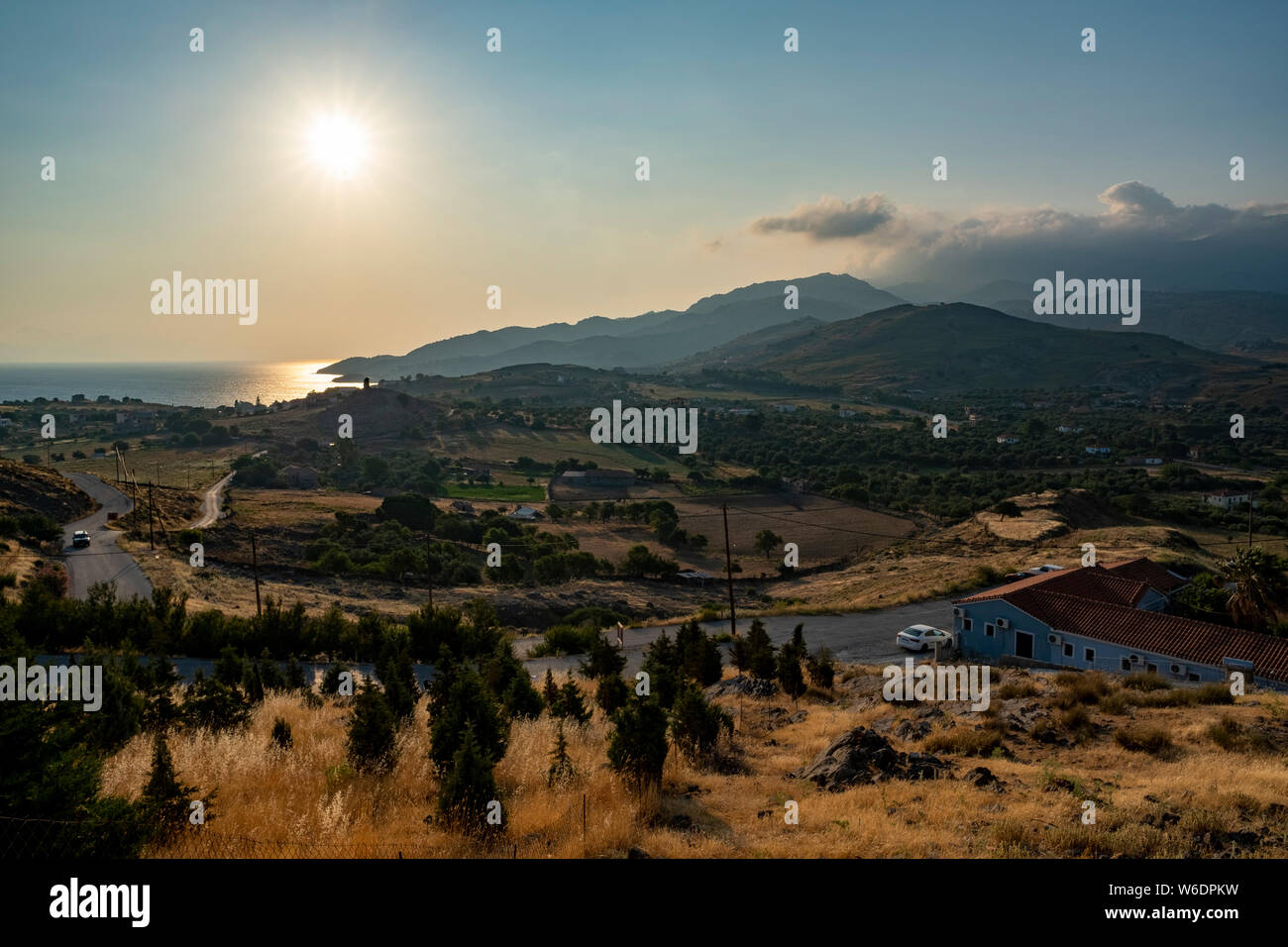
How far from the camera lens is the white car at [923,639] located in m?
27.3

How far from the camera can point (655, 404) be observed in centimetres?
16875

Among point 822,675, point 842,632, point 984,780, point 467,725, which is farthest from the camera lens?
point 842,632

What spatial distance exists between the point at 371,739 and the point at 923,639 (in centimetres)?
2228

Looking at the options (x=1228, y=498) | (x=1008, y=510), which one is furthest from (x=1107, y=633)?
(x=1228, y=498)

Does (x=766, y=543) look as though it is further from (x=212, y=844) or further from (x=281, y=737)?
(x=212, y=844)

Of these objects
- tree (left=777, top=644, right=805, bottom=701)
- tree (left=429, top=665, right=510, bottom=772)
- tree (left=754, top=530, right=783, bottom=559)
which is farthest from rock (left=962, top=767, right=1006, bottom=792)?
tree (left=754, top=530, right=783, bottom=559)

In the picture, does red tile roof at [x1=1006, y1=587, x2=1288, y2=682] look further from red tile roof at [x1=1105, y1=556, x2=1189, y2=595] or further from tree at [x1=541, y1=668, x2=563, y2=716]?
tree at [x1=541, y1=668, x2=563, y2=716]

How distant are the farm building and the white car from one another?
0.79 meters

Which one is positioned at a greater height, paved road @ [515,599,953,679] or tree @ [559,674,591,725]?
tree @ [559,674,591,725]

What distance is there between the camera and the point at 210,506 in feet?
199

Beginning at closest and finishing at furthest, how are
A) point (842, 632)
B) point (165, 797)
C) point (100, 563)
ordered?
1. point (165, 797)
2. point (842, 632)
3. point (100, 563)

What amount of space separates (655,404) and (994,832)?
16127 cm

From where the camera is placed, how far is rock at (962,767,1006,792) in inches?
Result: 436
